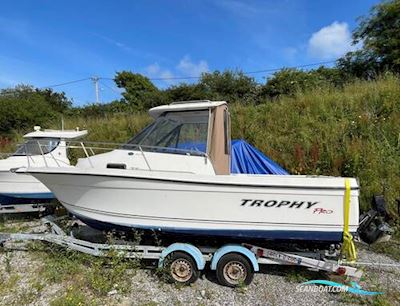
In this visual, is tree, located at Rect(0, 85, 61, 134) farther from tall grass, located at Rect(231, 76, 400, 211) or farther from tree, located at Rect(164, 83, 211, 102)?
tall grass, located at Rect(231, 76, 400, 211)

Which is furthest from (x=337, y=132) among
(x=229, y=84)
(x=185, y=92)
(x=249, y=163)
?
(x=185, y=92)

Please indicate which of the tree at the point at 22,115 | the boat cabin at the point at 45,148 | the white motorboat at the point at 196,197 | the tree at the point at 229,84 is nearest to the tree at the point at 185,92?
the tree at the point at 229,84

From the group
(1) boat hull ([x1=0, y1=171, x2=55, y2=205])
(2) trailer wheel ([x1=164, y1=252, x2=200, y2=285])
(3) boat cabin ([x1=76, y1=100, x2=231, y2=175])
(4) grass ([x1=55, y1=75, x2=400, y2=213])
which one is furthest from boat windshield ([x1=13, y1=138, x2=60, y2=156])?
(4) grass ([x1=55, y1=75, x2=400, y2=213])

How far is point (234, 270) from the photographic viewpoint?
146 inches

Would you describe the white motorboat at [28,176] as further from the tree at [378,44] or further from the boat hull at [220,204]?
the tree at [378,44]

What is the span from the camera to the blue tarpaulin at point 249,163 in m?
5.86

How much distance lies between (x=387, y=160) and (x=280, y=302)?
419cm

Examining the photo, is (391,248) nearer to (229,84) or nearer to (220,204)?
(220,204)

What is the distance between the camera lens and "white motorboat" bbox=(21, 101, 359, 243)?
140 inches

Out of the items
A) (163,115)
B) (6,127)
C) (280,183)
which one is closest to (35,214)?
(163,115)

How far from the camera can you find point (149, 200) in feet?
12.3

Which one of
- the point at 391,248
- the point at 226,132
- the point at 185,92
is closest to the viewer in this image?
the point at 226,132

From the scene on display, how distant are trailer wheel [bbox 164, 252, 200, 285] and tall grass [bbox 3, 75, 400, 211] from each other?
3.52 metres

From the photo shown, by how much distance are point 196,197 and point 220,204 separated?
11.0 inches
